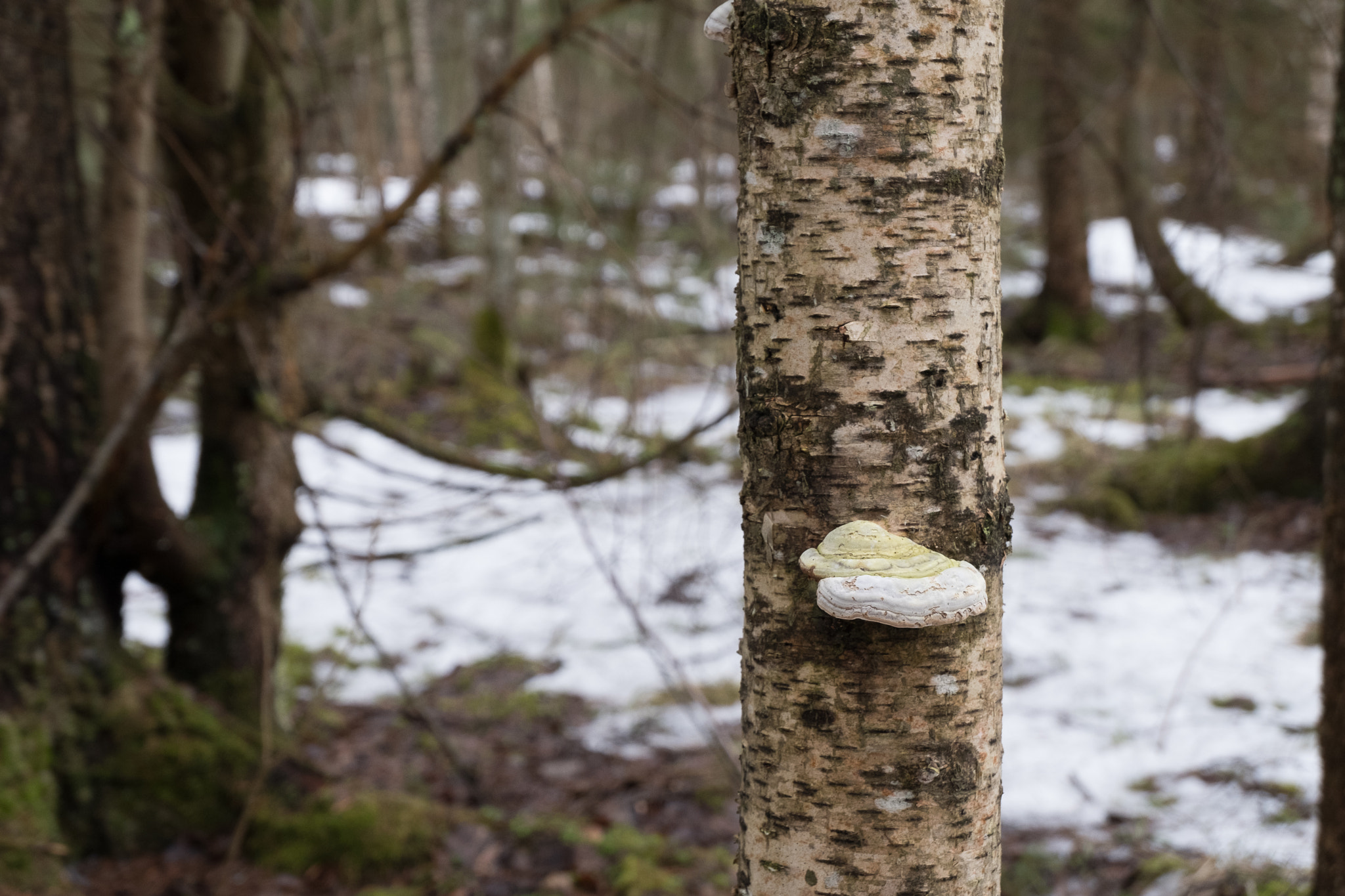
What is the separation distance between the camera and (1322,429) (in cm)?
636

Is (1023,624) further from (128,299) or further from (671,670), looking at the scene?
(128,299)

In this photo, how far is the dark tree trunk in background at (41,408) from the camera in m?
2.88

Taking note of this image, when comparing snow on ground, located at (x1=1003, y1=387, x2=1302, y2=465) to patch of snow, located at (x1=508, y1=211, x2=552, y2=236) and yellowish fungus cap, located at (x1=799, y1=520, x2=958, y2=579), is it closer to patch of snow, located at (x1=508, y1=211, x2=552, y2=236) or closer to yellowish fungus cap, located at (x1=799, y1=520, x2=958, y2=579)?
yellowish fungus cap, located at (x1=799, y1=520, x2=958, y2=579)

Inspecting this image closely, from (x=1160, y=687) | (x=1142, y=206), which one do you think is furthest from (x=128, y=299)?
(x=1142, y=206)

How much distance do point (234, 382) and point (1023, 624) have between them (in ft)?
14.1

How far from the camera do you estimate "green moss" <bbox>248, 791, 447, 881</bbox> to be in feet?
10.7

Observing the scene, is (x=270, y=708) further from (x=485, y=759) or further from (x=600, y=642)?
(x=600, y=642)

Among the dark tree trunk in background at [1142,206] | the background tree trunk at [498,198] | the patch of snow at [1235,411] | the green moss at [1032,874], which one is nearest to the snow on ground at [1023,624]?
the green moss at [1032,874]

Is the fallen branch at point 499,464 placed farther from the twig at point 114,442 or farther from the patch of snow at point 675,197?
the patch of snow at point 675,197

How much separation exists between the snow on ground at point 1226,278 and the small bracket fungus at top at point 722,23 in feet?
38.3

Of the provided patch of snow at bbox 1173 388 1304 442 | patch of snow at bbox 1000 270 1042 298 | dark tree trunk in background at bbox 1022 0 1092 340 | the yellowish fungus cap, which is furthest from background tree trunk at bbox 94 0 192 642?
patch of snow at bbox 1000 270 1042 298

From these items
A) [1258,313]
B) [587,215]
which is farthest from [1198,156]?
[587,215]

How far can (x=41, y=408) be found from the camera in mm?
3006

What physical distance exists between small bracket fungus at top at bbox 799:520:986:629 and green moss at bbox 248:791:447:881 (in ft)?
9.05
